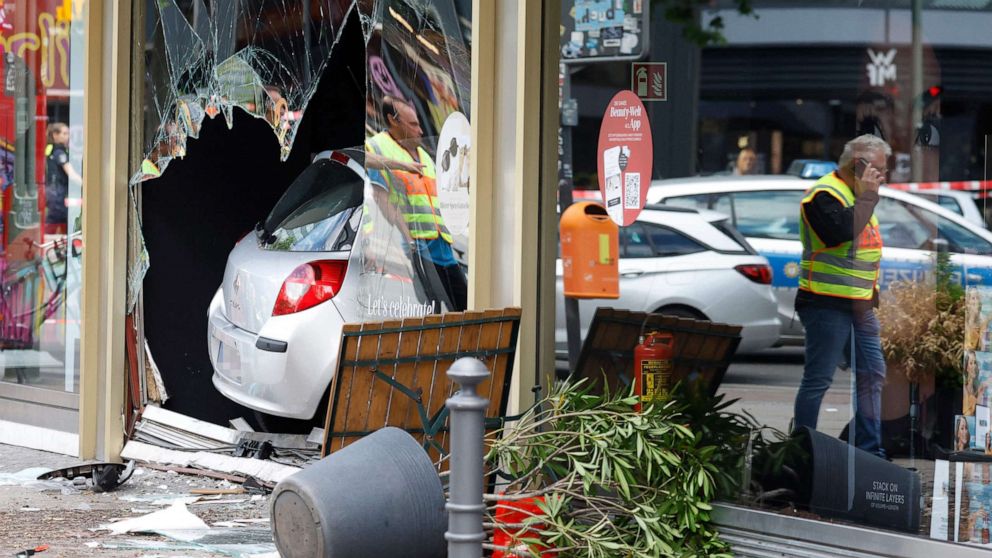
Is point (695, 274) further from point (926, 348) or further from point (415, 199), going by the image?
point (415, 199)

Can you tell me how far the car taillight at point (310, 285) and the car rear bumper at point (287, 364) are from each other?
49 mm

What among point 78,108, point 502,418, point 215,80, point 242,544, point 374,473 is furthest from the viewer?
point 78,108

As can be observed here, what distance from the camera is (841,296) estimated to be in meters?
5.35

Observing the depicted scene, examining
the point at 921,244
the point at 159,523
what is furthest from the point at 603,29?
the point at 159,523

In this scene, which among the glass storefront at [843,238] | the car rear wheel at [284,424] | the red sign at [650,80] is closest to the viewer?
the glass storefront at [843,238]

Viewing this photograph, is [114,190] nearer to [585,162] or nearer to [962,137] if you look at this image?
[585,162]

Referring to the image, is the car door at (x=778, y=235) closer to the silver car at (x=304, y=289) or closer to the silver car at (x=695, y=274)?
the silver car at (x=695, y=274)

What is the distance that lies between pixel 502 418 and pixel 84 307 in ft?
13.2

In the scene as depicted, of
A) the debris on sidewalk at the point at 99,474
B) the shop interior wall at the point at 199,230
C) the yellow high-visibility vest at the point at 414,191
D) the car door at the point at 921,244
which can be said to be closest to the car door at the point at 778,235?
the car door at the point at 921,244

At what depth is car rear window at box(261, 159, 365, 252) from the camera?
7.52 metres

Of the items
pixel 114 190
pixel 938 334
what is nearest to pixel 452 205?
pixel 938 334

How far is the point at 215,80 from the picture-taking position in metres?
7.78

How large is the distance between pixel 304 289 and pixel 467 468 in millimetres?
3494

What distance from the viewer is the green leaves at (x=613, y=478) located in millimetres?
4949
